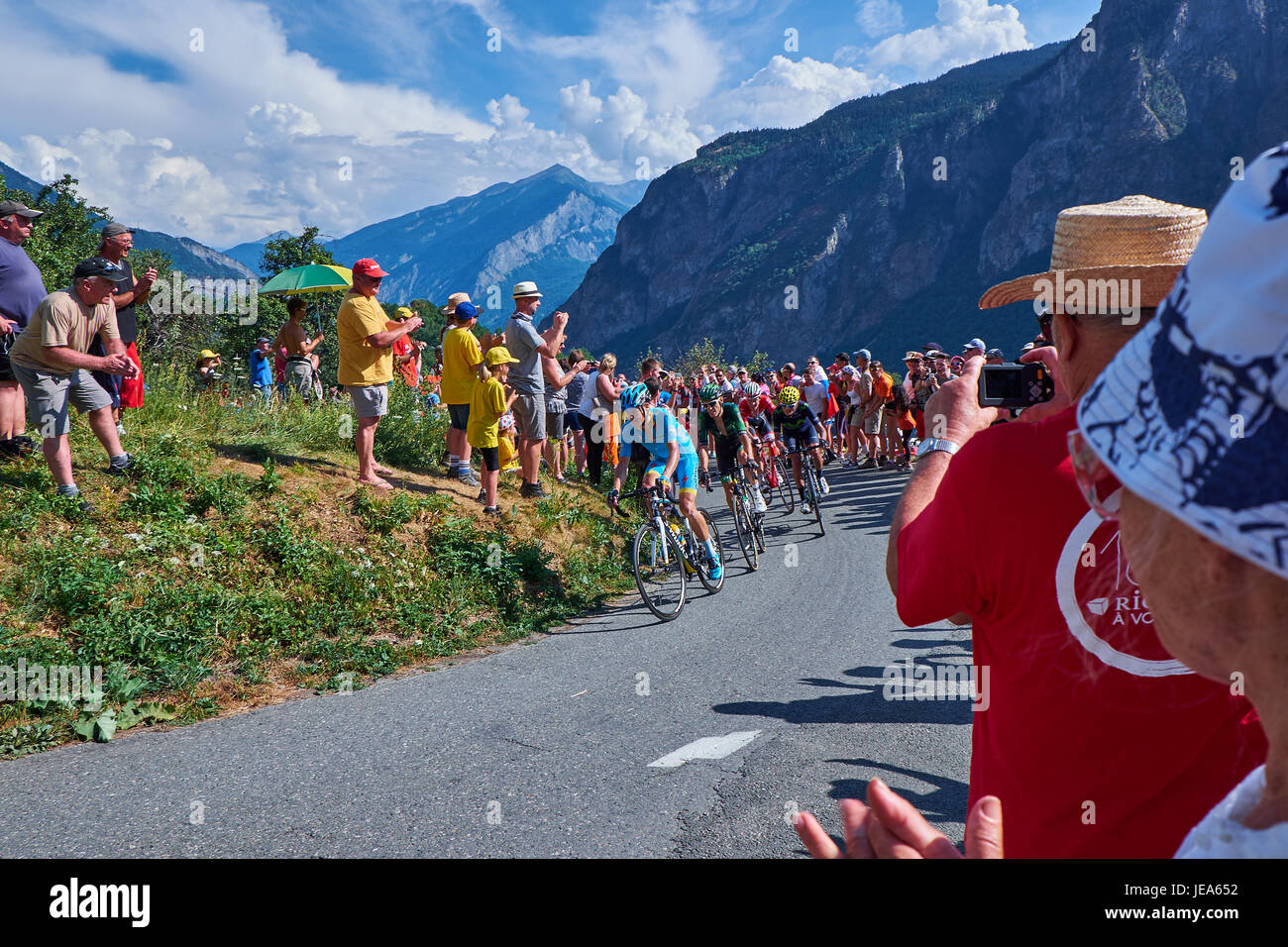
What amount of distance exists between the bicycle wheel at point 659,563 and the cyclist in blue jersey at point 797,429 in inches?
199

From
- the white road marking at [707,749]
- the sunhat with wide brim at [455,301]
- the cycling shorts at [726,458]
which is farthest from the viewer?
the cycling shorts at [726,458]

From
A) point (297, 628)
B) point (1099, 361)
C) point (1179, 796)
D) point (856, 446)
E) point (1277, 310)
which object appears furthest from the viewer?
point (856, 446)

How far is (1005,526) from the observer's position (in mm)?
1417

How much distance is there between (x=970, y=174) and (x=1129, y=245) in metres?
158

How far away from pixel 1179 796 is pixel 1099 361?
696 millimetres

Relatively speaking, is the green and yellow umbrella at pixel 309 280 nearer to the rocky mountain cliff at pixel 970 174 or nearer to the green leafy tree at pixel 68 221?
the green leafy tree at pixel 68 221

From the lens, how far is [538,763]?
14.9 ft

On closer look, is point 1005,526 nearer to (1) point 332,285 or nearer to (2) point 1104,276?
(2) point 1104,276

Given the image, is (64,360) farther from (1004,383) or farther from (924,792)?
(1004,383)

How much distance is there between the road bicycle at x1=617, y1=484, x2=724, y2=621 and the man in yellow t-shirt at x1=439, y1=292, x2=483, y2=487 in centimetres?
210

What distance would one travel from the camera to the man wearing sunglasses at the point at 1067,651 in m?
1.33

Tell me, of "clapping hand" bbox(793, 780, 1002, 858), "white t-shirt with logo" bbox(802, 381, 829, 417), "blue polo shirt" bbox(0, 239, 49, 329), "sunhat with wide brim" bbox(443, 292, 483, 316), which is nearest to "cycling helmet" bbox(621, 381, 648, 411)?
"sunhat with wide brim" bbox(443, 292, 483, 316)

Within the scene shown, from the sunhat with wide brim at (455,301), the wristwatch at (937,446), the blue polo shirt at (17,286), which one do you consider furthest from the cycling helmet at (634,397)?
the wristwatch at (937,446)

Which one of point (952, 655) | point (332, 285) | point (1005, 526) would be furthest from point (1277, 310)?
point (332, 285)
